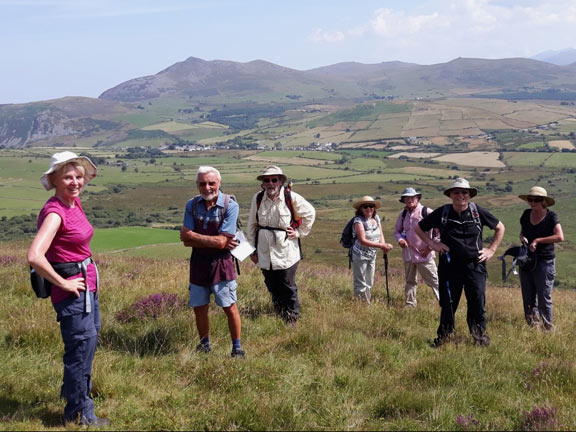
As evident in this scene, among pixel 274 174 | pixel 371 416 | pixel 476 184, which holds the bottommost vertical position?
pixel 476 184

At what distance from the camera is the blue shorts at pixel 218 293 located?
561 centimetres

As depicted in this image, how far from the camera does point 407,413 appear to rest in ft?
14.3

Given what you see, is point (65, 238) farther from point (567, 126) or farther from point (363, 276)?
point (567, 126)

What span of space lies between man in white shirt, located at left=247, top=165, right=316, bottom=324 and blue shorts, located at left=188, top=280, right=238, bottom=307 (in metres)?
1.15

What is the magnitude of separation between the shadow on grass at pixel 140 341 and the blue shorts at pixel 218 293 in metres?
0.65

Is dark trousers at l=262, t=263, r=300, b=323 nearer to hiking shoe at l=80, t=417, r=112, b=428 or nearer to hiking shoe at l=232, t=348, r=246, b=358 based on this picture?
hiking shoe at l=232, t=348, r=246, b=358

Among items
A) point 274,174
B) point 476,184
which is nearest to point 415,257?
point 274,174

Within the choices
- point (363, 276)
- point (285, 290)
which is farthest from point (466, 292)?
point (285, 290)

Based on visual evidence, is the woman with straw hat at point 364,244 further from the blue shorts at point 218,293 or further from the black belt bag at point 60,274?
the black belt bag at point 60,274

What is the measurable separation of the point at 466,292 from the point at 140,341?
406 cm

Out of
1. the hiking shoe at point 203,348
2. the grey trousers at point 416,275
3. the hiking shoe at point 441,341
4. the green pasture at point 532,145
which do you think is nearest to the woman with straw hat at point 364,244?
the grey trousers at point 416,275

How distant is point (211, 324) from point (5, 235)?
2296 inches

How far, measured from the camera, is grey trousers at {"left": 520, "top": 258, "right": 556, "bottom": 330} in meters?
7.57

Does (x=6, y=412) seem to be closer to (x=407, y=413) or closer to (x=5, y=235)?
(x=407, y=413)
